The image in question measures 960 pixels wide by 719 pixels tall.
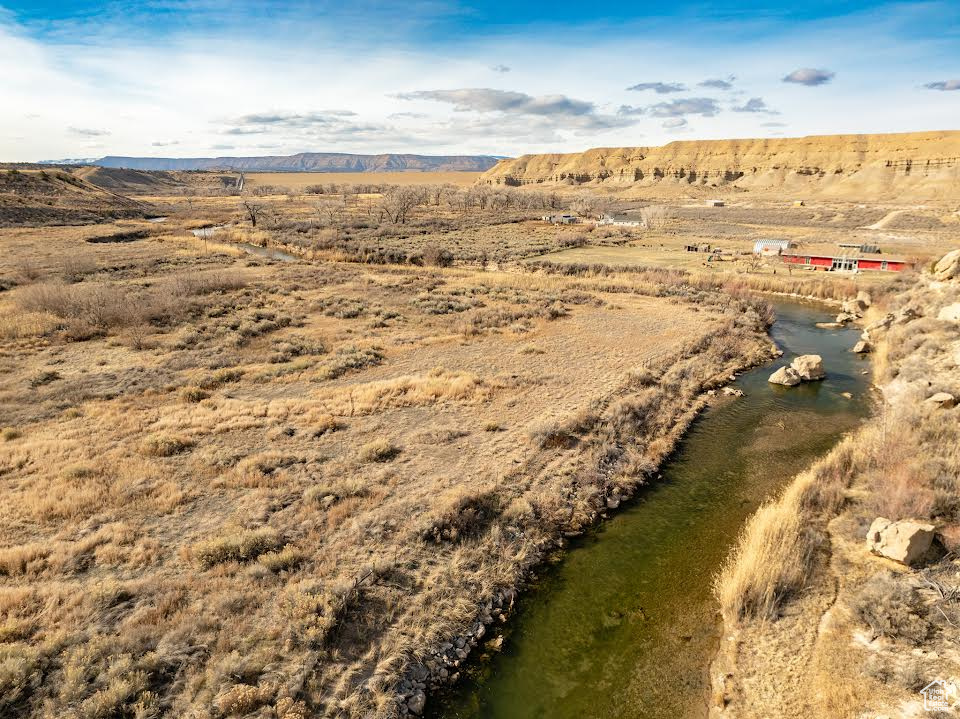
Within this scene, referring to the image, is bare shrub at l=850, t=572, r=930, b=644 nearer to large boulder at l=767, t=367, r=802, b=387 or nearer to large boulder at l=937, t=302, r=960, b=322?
large boulder at l=767, t=367, r=802, b=387

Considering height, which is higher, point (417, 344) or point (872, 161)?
point (872, 161)

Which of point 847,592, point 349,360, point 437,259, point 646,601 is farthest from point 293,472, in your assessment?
point 437,259

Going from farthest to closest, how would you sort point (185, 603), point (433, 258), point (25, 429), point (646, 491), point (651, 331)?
1. point (433, 258)
2. point (651, 331)
3. point (25, 429)
4. point (646, 491)
5. point (185, 603)

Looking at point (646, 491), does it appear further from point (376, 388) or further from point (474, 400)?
point (376, 388)

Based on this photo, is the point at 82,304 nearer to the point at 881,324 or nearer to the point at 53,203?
the point at 881,324

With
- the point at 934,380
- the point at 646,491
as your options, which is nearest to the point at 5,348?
the point at 646,491

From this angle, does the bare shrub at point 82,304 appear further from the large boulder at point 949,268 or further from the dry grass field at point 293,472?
the large boulder at point 949,268
